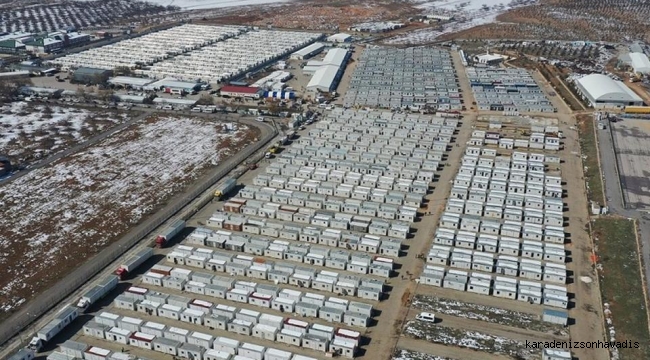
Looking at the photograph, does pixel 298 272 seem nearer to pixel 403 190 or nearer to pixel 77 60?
pixel 403 190

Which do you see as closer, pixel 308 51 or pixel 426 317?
pixel 426 317

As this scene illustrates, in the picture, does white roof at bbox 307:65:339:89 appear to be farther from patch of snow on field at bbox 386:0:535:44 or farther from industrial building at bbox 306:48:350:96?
patch of snow on field at bbox 386:0:535:44

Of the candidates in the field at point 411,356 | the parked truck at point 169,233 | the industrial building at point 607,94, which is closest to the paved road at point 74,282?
the parked truck at point 169,233

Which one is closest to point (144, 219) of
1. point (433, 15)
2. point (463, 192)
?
point (463, 192)

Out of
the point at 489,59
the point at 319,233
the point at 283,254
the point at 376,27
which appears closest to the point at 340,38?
the point at 376,27

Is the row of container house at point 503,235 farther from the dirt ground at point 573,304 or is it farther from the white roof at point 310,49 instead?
the white roof at point 310,49

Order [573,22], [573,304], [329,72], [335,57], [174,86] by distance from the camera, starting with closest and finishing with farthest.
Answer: [573,304]
[174,86]
[329,72]
[335,57]
[573,22]

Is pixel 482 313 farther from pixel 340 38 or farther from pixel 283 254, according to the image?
pixel 340 38

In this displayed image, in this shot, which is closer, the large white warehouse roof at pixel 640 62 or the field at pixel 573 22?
the large white warehouse roof at pixel 640 62
